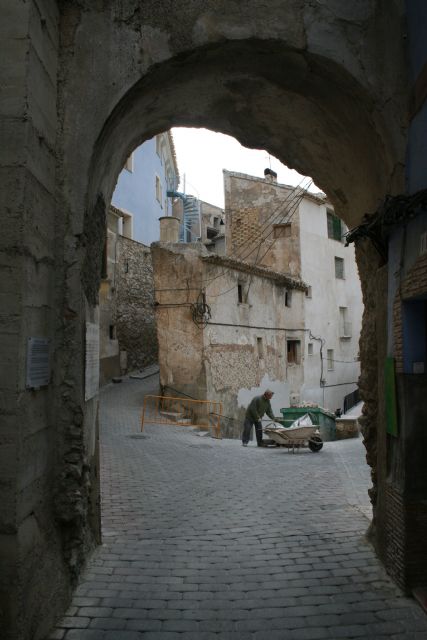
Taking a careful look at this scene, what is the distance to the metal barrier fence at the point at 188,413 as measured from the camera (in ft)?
48.9

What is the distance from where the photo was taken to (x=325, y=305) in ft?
90.7

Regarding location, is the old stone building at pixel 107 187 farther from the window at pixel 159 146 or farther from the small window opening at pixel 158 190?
the window at pixel 159 146

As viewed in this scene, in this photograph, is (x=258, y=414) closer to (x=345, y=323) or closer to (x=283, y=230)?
(x=283, y=230)

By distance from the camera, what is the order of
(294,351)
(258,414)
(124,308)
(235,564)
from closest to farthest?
(235,564) → (258,414) → (124,308) → (294,351)

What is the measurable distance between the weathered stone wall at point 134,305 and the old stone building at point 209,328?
6997 millimetres

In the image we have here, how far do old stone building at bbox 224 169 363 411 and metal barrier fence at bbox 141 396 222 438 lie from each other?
9663 millimetres

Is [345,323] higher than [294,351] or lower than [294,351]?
higher

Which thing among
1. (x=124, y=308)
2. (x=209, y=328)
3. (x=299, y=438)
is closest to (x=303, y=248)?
(x=124, y=308)

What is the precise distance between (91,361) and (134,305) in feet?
67.2

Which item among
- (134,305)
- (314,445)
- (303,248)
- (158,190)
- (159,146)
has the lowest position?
(314,445)

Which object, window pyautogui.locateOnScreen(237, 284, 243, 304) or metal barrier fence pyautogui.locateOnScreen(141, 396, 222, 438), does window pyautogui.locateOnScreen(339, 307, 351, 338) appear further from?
metal barrier fence pyautogui.locateOnScreen(141, 396, 222, 438)

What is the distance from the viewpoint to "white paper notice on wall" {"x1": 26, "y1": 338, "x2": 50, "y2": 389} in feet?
11.0

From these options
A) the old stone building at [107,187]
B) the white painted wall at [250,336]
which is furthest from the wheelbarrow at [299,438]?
the old stone building at [107,187]

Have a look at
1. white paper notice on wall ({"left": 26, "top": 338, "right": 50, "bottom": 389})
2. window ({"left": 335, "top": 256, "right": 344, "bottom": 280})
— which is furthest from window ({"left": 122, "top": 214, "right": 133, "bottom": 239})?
white paper notice on wall ({"left": 26, "top": 338, "right": 50, "bottom": 389})
